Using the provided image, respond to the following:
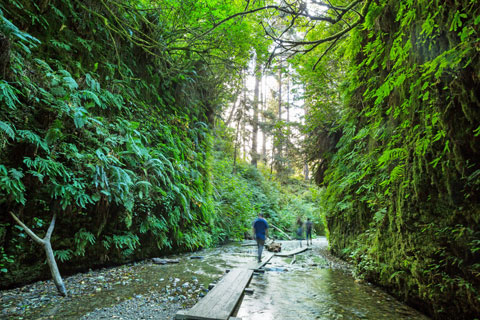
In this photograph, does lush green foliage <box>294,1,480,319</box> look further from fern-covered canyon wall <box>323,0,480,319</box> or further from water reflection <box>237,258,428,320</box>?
water reflection <box>237,258,428,320</box>

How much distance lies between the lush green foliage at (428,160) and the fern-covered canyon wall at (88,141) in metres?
6.12

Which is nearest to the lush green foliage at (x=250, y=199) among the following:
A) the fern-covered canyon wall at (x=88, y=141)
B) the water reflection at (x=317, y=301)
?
the fern-covered canyon wall at (x=88, y=141)

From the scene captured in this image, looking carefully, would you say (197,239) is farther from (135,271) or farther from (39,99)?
(39,99)

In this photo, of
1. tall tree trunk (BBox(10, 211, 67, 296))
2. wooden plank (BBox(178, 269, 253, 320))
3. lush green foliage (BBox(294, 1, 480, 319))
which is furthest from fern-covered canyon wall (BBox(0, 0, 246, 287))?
lush green foliage (BBox(294, 1, 480, 319))

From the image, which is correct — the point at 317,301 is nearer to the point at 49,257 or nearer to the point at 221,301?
the point at 221,301

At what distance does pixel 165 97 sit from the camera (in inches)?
400

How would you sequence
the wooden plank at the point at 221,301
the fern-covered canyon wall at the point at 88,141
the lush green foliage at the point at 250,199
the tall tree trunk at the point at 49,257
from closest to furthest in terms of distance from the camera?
the wooden plank at the point at 221,301
the tall tree trunk at the point at 49,257
the fern-covered canyon wall at the point at 88,141
the lush green foliage at the point at 250,199

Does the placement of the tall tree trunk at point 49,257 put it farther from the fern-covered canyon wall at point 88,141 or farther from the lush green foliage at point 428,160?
the lush green foliage at point 428,160

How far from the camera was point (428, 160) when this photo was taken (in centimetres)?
412

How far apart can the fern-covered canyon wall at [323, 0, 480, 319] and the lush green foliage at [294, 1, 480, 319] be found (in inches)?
0.6

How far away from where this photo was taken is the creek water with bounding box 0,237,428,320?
405 centimetres

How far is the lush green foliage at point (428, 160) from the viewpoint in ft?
11.0

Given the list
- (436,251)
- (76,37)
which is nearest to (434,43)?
(436,251)

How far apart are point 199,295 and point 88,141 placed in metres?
A: 4.46
